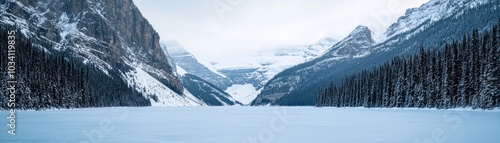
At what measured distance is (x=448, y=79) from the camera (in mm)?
69062

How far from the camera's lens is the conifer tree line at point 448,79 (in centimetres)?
5553

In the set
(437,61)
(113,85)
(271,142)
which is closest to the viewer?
(271,142)

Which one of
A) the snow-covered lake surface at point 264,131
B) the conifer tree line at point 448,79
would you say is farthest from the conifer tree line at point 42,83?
the conifer tree line at point 448,79

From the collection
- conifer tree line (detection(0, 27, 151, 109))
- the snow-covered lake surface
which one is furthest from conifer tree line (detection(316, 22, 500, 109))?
conifer tree line (detection(0, 27, 151, 109))

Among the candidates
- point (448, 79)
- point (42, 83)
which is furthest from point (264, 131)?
point (42, 83)

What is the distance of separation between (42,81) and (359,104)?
87.0m

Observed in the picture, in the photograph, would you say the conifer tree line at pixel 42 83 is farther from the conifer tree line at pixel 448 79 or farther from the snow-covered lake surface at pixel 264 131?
the conifer tree line at pixel 448 79

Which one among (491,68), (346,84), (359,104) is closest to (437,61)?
(491,68)

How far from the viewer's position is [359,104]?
12194 centimetres

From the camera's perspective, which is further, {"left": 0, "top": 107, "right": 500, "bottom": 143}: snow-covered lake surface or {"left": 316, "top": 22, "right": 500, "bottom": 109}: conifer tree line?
{"left": 316, "top": 22, "right": 500, "bottom": 109}: conifer tree line

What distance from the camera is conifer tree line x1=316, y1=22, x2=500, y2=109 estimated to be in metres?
55.5

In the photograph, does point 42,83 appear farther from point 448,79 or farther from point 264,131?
point 448,79

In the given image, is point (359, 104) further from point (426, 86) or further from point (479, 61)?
point (479, 61)

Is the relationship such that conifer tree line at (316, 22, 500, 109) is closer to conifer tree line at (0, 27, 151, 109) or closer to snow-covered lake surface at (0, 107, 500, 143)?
snow-covered lake surface at (0, 107, 500, 143)
